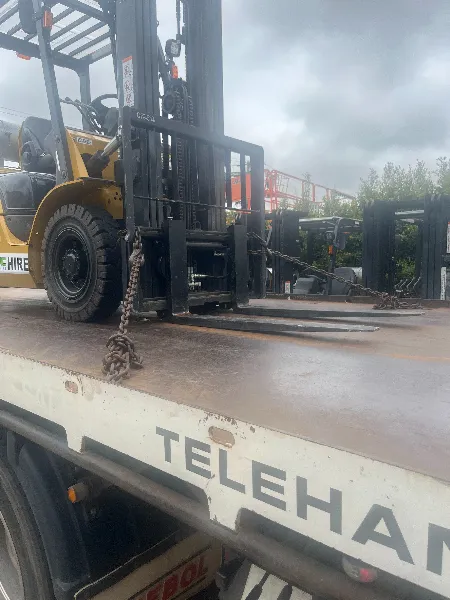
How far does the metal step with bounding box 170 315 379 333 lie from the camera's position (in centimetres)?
247

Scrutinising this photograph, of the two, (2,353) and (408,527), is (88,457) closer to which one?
(2,353)

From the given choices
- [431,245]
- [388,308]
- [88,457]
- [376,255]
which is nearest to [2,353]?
[88,457]

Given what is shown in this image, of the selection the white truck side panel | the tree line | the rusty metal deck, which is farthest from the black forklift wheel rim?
the tree line

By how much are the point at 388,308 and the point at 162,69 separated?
96.1 inches

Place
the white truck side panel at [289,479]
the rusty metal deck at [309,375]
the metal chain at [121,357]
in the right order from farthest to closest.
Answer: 1. the metal chain at [121,357]
2. the rusty metal deck at [309,375]
3. the white truck side panel at [289,479]

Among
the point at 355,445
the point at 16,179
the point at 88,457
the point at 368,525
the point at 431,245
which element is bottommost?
the point at 88,457

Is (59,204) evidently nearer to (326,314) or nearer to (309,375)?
(326,314)

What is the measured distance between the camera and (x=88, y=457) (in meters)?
1.54

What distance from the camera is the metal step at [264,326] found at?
247cm

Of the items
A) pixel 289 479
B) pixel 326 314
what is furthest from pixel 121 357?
pixel 326 314

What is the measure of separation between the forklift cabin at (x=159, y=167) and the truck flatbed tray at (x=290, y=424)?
1.02 meters

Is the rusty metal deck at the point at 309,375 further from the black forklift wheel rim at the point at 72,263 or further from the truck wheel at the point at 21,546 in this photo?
the truck wheel at the point at 21,546

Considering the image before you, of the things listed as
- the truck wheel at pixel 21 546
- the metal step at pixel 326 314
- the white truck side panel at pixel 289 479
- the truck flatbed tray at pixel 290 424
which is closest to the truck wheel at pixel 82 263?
the truck flatbed tray at pixel 290 424

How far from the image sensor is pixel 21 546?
187 cm
